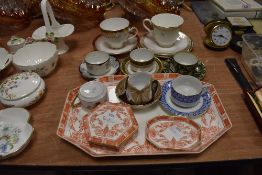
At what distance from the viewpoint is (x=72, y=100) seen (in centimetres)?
74

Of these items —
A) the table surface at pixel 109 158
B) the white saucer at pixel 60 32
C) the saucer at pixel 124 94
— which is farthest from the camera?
the white saucer at pixel 60 32

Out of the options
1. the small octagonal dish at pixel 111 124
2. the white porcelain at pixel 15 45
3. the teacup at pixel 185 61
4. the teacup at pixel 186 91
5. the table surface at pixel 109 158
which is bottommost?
the table surface at pixel 109 158

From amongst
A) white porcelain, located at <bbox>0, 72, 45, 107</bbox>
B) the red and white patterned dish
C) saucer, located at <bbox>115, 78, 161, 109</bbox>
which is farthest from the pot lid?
the red and white patterned dish

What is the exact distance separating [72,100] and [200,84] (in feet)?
1.16

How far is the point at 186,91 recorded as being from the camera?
0.73 m

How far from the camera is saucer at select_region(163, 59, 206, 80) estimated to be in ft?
2.60

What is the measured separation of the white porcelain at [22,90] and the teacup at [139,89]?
0.83 feet

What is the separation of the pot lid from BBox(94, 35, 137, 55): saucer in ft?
0.83

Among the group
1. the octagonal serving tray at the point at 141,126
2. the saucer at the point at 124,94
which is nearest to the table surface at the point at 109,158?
the octagonal serving tray at the point at 141,126

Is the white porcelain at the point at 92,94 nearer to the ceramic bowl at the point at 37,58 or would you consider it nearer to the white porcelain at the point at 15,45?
the ceramic bowl at the point at 37,58

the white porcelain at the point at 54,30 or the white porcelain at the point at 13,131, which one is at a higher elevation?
the white porcelain at the point at 54,30

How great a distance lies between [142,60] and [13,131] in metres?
0.41

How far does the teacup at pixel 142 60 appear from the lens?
0.80 m

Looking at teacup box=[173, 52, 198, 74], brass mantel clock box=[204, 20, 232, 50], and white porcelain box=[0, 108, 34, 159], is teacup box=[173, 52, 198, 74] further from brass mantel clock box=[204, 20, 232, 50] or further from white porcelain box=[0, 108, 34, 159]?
white porcelain box=[0, 108, 34, 159]
